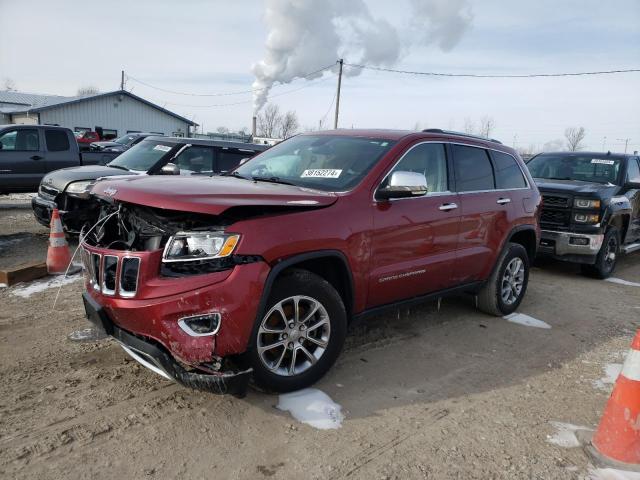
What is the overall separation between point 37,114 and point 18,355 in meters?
36.5

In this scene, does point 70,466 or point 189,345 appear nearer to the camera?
point 70,466

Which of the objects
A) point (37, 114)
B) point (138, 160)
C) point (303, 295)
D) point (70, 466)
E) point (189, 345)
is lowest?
point (70, 466)

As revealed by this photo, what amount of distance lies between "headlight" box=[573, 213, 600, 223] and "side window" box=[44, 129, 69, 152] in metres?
10.4

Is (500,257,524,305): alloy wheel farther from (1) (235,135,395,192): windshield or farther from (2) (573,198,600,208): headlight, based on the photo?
(2) (573,198,600,208): headlight

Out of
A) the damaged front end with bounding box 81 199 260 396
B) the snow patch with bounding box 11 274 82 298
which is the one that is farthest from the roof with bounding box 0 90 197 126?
the damaged front end with bounding box 81 199 260 396

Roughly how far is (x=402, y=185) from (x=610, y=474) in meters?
2.12

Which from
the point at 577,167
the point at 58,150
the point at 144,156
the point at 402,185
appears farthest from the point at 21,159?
the point at 577,167

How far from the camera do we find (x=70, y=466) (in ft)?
8.36

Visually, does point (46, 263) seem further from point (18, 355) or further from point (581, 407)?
point (581, 407)

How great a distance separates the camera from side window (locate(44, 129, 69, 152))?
10.9 metres

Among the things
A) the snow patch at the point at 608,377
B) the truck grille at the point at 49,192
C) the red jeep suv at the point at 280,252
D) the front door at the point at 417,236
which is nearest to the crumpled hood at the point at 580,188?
the red jeep suv at the point at 280,252

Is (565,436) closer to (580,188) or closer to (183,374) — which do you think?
(183,374)

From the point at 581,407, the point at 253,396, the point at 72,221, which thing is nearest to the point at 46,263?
the point at 72,221

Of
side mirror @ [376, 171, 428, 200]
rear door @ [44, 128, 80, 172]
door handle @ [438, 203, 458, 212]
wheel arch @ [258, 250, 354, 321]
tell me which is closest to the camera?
wheel arch @ [258, 250, 354, 321]
